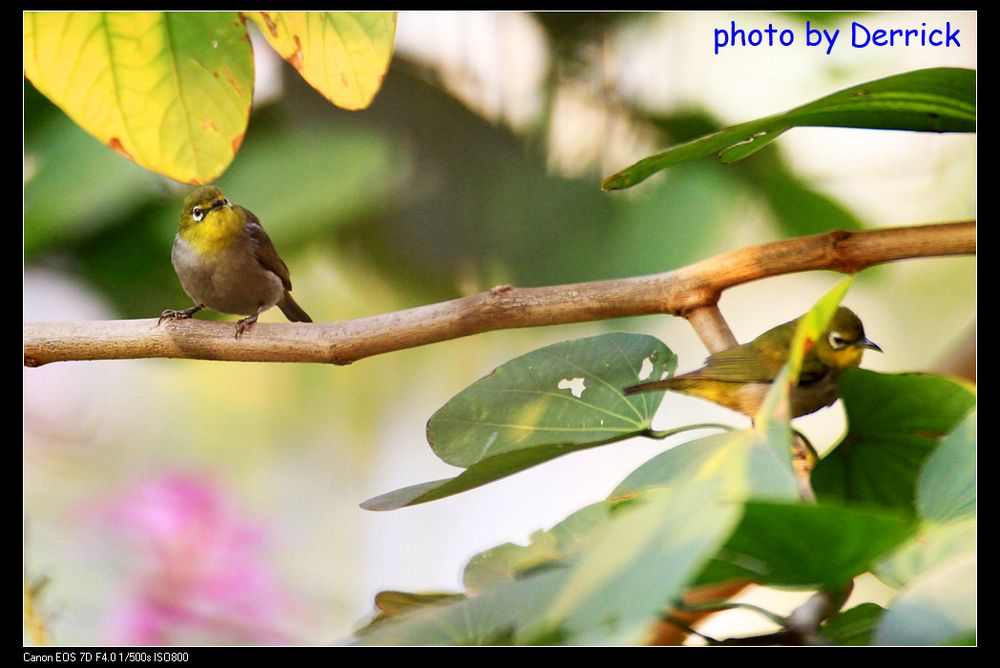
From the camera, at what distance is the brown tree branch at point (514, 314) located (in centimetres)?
42

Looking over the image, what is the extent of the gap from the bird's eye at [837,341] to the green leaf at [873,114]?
26 centimetres

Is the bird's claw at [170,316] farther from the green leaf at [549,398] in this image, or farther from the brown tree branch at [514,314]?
the green leaf at [549,398]

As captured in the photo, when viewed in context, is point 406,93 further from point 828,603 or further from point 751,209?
point 828,603

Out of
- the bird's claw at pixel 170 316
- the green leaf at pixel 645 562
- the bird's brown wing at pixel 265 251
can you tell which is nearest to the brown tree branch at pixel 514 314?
the bird's claw at pixel 170 316

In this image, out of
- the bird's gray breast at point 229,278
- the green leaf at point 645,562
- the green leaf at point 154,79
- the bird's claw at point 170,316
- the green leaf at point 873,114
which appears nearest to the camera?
the green leaf at point 645,562

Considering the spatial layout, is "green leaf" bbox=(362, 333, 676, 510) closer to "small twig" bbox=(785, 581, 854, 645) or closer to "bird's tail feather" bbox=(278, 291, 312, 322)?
"small twig" bbox=(785, 581, 854, 645)

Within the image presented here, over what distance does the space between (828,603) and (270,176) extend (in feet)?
2.61

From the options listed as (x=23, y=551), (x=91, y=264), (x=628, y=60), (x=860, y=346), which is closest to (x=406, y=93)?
(x=628, y=60)

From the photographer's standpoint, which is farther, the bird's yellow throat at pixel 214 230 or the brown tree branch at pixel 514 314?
the bird's yellow throat at pixel 214 230

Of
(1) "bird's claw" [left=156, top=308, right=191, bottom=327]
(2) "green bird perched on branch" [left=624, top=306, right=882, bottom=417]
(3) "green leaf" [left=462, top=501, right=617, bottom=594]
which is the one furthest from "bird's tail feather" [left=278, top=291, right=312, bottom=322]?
(3) "green leaf" [left=462, top=501, right=617, bottom=594]

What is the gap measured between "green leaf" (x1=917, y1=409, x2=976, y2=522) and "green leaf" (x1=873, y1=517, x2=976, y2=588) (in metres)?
0.03

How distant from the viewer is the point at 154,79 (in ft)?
1.58

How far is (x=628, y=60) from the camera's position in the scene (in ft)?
3.32

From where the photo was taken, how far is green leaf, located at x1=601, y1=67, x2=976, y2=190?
1.20 ft
